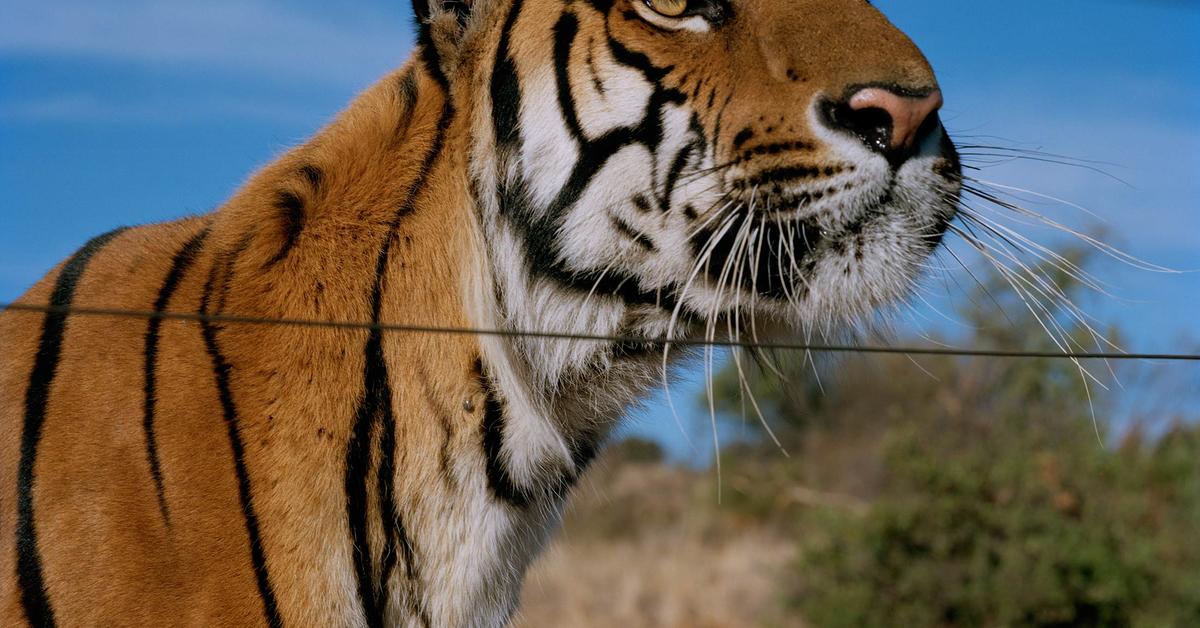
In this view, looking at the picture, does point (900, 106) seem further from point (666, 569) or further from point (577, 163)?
point (666, 569)

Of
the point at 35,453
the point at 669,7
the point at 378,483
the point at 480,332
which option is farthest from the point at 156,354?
the point at 669,7

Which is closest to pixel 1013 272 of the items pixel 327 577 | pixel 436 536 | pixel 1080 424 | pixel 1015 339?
pixel 436 536

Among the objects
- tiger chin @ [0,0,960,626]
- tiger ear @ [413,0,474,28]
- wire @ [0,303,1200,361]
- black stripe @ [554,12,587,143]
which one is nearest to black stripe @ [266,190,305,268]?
tiger chin @ [0,0,960,626]

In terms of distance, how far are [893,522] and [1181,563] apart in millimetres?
2070

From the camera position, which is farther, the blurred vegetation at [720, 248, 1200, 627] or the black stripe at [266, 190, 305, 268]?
the blurred vegetation at [720, 248, 1200, 627]

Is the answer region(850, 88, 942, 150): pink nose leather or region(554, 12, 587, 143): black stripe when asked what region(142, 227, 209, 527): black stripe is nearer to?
region(554, 12, 587, 143): black stripe

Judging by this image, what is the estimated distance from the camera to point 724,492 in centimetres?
1549

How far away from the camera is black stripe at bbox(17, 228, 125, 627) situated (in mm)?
2428

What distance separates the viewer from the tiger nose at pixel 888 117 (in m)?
2.61

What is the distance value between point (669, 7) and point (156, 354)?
4.65ft

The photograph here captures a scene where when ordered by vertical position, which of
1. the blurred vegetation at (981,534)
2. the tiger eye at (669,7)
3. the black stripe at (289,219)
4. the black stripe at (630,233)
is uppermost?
the tiger eye at (669,7)

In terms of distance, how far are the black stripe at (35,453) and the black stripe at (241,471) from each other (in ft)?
1.14

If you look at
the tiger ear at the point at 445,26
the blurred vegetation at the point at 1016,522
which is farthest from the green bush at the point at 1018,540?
the tiger ear at the point at 445,26

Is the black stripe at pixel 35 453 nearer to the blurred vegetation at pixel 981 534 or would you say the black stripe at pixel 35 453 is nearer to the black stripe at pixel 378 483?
the black stripe at pixel 378 483
